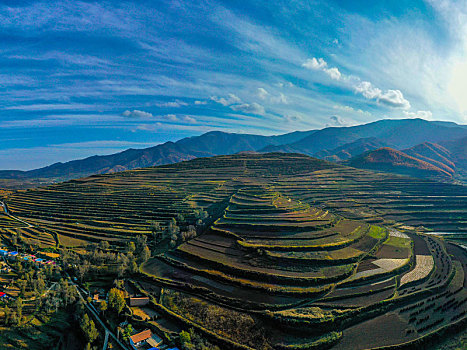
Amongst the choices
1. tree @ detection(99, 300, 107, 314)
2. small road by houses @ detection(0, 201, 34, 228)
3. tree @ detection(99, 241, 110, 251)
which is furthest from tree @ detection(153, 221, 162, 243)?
small road by houses @ detection(0, 201, 34, 228)

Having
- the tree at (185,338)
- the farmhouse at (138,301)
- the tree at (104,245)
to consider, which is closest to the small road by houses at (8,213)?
the tree at (104,245)

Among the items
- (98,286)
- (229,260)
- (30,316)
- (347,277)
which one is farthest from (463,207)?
(30,316)

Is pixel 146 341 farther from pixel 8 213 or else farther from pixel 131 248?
pixel 8 213

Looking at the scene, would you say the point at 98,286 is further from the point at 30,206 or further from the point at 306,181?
the point at 306,181

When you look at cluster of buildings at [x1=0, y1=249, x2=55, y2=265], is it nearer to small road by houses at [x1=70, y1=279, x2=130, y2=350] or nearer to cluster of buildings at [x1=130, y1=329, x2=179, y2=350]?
small road by houses at [x1=70, y1=279, x2=130, y2=350]

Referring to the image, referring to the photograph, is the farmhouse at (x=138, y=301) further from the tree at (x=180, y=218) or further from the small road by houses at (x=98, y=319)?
the tree at (x=180, y=218)
